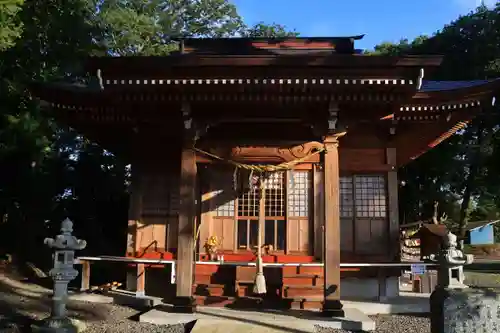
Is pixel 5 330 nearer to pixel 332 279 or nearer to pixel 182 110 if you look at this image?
pixel 182 110

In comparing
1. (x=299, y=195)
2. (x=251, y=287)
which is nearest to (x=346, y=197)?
(x=299, y=195)

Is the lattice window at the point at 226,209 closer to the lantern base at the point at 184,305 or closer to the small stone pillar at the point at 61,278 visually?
the lantern base at the point at 184,305

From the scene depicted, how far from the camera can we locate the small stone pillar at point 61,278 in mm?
6828

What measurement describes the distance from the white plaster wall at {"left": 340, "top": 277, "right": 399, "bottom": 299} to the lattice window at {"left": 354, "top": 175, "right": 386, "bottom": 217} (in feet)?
5.23

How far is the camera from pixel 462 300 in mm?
5254

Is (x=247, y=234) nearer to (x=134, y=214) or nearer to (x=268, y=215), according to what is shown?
(x=268, y=215)

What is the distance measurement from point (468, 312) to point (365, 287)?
6.14 meters

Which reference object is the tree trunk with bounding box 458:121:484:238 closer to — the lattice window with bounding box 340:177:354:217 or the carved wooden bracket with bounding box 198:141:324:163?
the lattice window with bounding box 340:177:354:217

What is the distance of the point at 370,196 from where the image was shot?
11555 millimetres

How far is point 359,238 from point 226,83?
5.51 meters

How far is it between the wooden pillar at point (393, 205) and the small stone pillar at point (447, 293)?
4.52 meters

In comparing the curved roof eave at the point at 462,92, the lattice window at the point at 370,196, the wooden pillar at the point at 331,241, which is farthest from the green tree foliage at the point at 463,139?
the wooden pillar at the point at 331,241

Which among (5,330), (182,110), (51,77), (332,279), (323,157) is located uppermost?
(51,77)

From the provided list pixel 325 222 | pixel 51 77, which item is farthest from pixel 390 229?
pixel 51 77
